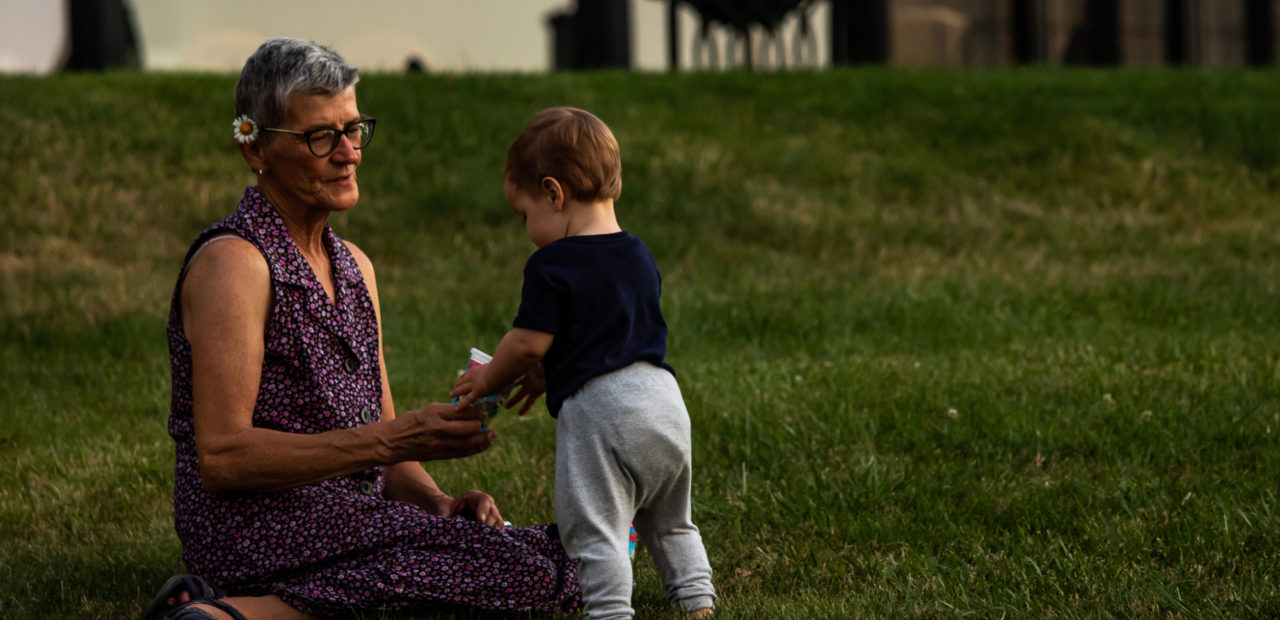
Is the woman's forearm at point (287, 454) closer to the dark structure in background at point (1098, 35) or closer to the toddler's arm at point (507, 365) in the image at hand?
the toddler's arm at point (507, 365)

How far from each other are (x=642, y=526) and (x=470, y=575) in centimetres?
49

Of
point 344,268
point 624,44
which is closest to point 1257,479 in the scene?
point 344,268

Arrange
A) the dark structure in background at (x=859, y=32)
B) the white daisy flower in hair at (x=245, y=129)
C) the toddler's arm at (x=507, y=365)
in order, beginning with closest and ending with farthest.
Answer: the toddler's arm at (x=507, y=365)
the white daisy flower in hair at (x=245, y=129)
the dark structure in background at (x=859, y=32)

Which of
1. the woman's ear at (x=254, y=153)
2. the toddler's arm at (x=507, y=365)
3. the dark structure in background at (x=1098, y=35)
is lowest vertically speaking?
the toddler's arm at (x=507, y=365)

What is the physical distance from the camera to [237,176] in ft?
33.3

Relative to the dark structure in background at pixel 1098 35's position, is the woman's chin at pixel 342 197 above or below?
below

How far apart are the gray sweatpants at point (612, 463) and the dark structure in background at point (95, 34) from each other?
13.7m

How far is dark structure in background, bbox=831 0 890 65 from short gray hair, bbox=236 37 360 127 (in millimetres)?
18179

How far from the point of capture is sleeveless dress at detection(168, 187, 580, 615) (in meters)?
3.43

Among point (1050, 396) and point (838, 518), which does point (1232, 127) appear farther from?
point (838, 518)

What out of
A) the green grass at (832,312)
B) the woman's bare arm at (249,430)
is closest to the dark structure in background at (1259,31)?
the green grass at (832,312)

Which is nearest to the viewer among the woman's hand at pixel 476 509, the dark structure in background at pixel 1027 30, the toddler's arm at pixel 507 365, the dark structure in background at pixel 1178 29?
the toddler's arm at pixel 507 365

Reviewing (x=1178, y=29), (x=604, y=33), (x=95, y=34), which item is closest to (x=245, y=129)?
(x=95, y=34)

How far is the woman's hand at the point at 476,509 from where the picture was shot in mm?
3744
